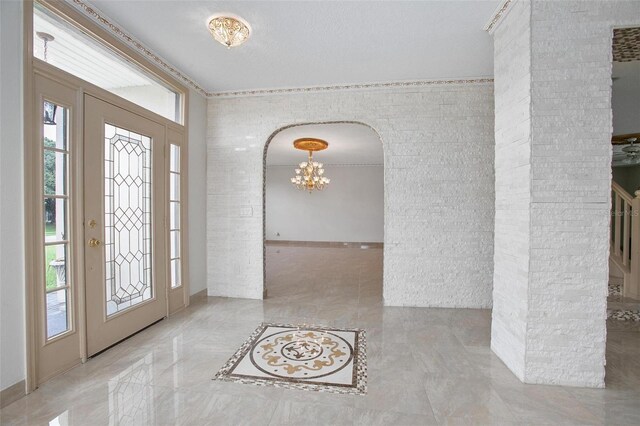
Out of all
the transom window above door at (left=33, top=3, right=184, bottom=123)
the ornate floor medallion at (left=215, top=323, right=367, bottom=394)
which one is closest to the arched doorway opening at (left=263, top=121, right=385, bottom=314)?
the ornate floor medallion at (left=215, top=323, right=367, bottom=394)

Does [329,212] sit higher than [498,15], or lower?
lower

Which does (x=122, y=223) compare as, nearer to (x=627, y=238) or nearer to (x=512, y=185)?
(x=512, y=185)

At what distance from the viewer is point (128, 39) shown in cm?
285

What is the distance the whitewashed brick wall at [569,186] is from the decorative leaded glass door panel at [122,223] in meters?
3.42

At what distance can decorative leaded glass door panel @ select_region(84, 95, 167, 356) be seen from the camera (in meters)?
2.54

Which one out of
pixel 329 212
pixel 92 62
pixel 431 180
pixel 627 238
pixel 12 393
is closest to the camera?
pixel 12 393

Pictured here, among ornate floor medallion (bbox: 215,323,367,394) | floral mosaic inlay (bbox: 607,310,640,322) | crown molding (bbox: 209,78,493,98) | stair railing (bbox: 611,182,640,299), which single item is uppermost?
crown molding (bbox: 209,78,493,98)

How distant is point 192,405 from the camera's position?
6.33 feet

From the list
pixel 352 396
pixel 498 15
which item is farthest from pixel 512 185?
pixel 352 396

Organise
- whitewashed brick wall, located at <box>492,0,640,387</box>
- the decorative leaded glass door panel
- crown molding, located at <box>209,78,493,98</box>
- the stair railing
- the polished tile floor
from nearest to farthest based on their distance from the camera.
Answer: the polished tile floor, whitewashed brick wall, located at <box>492,0,640,387</box>, the decorative leaded glass door panel, crown molding, located at <box>209,78,493,98</box>, the stair railing

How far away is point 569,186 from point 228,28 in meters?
2.92

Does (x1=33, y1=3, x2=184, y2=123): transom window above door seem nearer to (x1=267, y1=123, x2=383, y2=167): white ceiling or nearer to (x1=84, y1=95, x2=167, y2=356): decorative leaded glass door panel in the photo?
(x1=84, y1=95, x2=167, y2=356): decorative leaded glass door panel

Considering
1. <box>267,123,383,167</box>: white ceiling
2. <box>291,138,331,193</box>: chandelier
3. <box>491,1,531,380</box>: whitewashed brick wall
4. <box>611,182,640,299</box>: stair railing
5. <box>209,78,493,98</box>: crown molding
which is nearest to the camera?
<box>491,1,531,380</box>: whitewashed brick wall

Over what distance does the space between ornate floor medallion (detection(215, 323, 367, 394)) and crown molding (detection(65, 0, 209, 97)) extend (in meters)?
3.05
